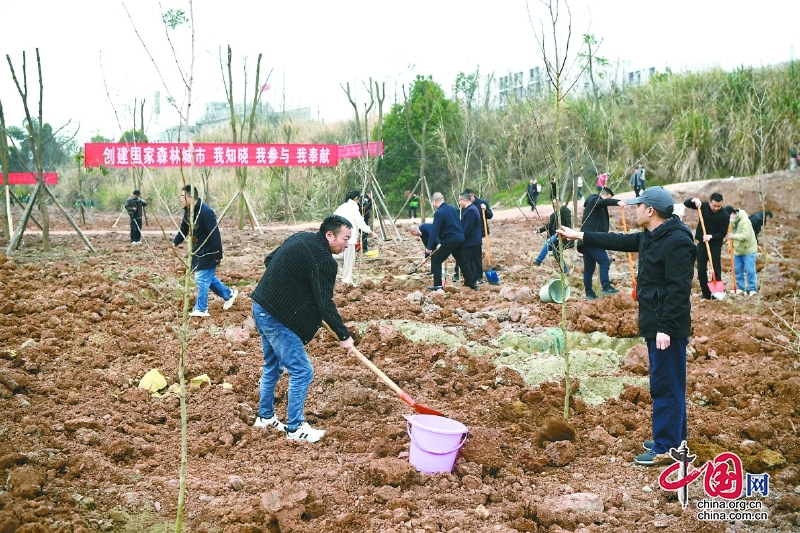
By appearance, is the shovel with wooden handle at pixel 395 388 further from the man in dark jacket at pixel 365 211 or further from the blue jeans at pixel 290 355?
the man in dark jacket at pixel 365 211

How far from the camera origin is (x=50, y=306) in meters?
7.86

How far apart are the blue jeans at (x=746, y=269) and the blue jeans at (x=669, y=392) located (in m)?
6.23

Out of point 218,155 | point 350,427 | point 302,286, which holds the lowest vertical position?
point 350,427

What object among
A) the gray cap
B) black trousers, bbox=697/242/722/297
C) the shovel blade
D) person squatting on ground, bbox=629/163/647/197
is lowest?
the shovel blade

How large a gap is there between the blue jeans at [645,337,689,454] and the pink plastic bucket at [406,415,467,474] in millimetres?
1202

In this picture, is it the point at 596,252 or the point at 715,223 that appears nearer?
the point at 596,252

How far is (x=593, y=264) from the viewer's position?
9.17 meters

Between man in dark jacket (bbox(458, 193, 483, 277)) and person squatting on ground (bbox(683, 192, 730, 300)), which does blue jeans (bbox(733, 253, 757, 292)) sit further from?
man in dark jacket (bbox(458, 193, 483, 277))

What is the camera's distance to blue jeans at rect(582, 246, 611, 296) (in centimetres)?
909

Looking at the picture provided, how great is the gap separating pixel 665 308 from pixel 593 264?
17.0ft

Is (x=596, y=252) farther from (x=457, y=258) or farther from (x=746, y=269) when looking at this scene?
(x=746, y=269)

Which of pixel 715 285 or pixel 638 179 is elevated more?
pixel 638 179

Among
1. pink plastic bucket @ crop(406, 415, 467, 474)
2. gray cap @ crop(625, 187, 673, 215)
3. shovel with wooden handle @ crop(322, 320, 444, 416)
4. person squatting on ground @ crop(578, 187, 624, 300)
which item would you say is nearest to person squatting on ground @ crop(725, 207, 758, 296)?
person squatting on ground @ crop(578, 187, 624, 300)

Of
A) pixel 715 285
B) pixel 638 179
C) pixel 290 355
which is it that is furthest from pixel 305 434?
pixel 638 179
